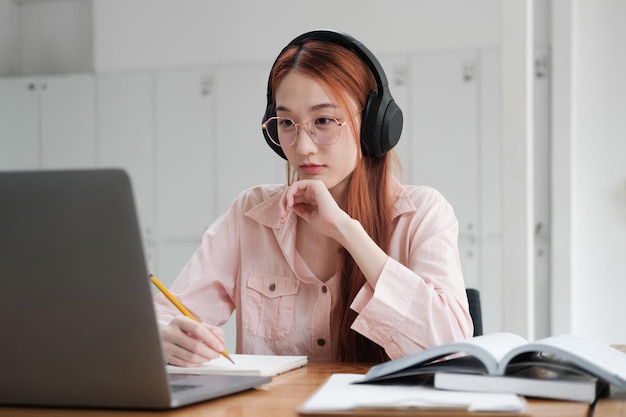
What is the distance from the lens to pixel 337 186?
1.71 metres

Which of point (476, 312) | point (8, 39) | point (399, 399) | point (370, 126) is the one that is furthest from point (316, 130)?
point (8, 39)

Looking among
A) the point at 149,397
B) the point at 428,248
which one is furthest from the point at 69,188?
the point at 428,248

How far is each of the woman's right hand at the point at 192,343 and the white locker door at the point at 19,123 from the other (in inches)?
132

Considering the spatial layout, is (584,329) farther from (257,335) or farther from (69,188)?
(69,188)

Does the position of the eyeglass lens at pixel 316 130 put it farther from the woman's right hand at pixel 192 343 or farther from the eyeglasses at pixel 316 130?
the woman's right hand at pixel 192 343

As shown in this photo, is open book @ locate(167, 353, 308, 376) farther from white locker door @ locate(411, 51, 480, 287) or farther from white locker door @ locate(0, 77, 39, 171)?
white locker door @ locate(0, 77, 39, 171)

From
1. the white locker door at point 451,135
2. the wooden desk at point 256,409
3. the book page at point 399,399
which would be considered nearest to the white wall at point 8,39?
the white locker door at point 451,135

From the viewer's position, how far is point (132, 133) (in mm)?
4113

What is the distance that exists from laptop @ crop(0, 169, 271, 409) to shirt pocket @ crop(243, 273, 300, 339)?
749 mm

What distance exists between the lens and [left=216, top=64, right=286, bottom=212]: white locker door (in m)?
3.87

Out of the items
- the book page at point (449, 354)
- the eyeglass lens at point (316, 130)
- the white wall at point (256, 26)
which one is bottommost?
the book page at point (449, 354)

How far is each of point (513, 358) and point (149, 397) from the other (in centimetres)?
46

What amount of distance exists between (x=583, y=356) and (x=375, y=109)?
79 centimetres

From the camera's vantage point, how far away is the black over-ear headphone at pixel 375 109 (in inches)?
63.8
